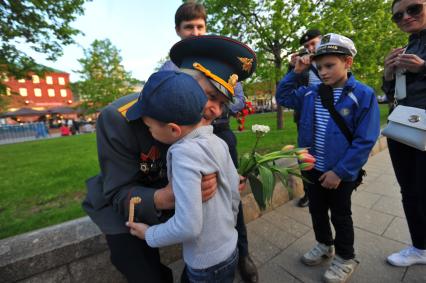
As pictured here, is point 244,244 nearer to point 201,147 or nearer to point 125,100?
point 201,147

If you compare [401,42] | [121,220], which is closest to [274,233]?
[121,220]

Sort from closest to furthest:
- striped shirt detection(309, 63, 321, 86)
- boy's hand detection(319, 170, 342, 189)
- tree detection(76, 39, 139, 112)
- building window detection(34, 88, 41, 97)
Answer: boy's hand detection(319, 170, 342, 189) → striped shirt detection(309, 63, 321, 86) → tree detection(76, 39, 139, 112) → building window detection(34, 88, 41, 97)

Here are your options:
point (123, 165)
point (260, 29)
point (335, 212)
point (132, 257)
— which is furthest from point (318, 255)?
point (260, 29)

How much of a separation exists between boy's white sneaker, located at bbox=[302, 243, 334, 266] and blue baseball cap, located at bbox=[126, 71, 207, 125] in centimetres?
205

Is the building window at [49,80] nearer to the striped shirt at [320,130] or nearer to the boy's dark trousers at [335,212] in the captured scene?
the striped shirt at [320,130]

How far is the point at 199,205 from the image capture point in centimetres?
104

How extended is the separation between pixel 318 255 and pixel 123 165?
2133 mm

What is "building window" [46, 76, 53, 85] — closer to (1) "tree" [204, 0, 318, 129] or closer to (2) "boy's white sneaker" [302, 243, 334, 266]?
(1) "tree" [204, 0, 318, 129]

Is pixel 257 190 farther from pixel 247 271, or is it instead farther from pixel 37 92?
pixel 37 92

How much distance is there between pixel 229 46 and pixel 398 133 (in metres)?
1.67

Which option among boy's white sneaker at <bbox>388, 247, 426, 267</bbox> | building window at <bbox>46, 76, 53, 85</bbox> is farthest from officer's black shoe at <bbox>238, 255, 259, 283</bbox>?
building window at <bbox>46, 76, 53, 85</bbox>

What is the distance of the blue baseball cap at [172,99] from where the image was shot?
1.03 metres

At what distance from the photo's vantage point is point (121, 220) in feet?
4.42

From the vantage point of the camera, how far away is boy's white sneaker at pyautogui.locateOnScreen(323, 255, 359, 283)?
2.03 metres
